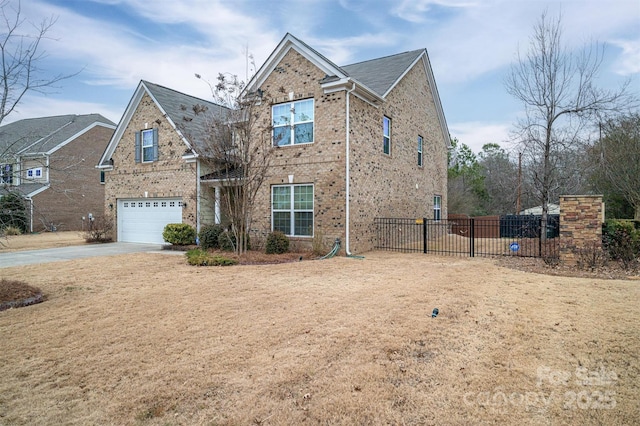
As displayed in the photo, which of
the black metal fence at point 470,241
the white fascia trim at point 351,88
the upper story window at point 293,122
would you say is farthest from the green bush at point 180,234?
the white fascia trim at point 351,88

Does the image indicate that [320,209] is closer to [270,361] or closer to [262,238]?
[262,238]

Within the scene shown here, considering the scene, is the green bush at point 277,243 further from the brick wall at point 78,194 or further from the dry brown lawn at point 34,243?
the brick wall at point 78,194

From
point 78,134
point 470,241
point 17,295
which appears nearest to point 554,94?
point 470,241

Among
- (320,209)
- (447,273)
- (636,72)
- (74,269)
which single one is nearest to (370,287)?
(447,273)

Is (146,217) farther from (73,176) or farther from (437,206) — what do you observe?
(437,206)

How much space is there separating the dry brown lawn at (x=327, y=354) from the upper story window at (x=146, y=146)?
11.2 meters

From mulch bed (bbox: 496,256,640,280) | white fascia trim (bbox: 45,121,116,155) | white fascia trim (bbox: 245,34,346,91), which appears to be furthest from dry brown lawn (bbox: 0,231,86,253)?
mulch bed (bbox: 496,256,640,280)

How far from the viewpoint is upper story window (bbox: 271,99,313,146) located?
42.5 ft

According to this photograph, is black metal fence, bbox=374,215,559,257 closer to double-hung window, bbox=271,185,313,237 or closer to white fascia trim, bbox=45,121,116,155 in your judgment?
double-hung window, bbox=271,185,313,237

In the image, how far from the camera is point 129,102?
17734 mm

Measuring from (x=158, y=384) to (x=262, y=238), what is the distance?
10461 millimetres

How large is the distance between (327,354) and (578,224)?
8449 mm

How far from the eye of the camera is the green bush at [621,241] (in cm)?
930

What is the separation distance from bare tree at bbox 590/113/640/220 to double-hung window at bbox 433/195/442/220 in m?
7.82
